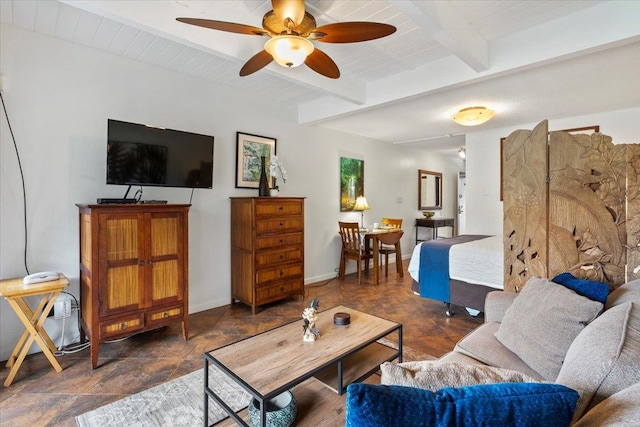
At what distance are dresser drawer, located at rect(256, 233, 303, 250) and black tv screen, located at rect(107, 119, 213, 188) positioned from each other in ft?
2.64

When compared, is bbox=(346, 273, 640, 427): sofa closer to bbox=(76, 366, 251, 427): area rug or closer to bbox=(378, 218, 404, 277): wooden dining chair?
bbox=(76, 366, 251, 427): area rug

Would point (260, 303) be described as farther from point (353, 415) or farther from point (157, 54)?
point (353, 415)

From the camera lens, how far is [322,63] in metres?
2.14

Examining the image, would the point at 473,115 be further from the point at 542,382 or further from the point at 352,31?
the point at 542,382

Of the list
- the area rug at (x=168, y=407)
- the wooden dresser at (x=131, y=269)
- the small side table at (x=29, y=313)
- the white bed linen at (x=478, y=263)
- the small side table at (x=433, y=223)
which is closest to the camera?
the area rug at (x=168, y=407)

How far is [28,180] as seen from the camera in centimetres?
243

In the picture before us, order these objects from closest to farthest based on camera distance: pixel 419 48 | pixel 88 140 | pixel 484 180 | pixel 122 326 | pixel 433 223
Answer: pixel 122 326, pixel 419 48, pixel 88 140, pixel 484 180, pixel 433 223

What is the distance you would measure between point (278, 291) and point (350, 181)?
2.34 m

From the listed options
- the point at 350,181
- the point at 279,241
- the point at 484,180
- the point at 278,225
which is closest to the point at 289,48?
the point at 278,225

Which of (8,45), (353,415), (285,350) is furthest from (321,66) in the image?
(8,45)

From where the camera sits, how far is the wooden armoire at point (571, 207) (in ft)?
5.98

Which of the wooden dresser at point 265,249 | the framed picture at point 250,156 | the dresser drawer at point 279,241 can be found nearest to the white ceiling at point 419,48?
the framed picture at point 250,156

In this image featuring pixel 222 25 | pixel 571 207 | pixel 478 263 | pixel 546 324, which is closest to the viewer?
pixel 546 324

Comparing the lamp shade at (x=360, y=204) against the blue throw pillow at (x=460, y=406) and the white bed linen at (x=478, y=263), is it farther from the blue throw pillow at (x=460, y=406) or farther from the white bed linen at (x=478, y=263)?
the blue throw pillow at (x=460, y=406)
